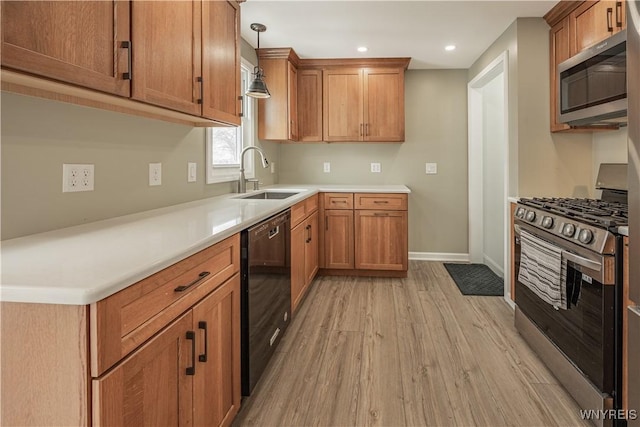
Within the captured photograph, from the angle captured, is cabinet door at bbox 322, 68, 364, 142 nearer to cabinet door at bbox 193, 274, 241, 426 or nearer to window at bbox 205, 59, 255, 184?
window at bbox 205, 59, 255, 184

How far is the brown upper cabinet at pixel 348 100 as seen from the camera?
4.32 metres

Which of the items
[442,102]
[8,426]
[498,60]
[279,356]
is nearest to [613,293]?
[279,356]

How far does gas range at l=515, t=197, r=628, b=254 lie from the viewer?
168 centimetres

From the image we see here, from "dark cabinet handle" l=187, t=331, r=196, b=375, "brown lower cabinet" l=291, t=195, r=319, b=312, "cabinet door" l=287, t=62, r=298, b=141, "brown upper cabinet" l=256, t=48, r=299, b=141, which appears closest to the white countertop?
"dark cabinet handle" l=187, t=331, r=196, b=375

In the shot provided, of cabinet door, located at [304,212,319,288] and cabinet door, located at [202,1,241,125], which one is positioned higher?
cabinet door, located at [202,1,241,125]

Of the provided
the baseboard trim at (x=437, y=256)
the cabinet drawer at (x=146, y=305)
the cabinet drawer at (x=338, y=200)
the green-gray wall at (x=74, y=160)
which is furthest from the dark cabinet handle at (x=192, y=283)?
the baseboard trim at (x=437, y=256)

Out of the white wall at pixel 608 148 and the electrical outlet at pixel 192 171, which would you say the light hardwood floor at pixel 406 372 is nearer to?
the electrical outlet at pixel 192 171

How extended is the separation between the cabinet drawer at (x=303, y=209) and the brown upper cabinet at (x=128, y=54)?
85 cm

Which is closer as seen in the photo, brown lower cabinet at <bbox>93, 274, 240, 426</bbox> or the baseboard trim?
brown lower cabinet at <bbox>93, 274, 240, 426</bbox>

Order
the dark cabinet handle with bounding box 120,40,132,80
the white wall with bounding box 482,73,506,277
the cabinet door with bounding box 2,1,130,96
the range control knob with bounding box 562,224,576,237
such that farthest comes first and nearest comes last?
the white wall with bounding box 482,73,506,277
the range control knob with bounding box 562,224,576,237
the dark cabinet handle with bounding box 120,40,132,80
the cabinet door with bounding box 2,1,130,96

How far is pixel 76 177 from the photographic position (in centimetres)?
153

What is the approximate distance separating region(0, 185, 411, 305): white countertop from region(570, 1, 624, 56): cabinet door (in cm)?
244

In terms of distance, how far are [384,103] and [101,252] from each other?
3.76 m

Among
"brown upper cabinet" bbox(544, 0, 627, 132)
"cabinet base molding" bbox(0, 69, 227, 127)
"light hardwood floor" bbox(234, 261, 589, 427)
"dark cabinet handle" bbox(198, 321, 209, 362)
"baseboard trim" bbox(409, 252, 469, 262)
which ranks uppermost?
"brown upper cabinet" bbox(544, 0, 627, 132)
